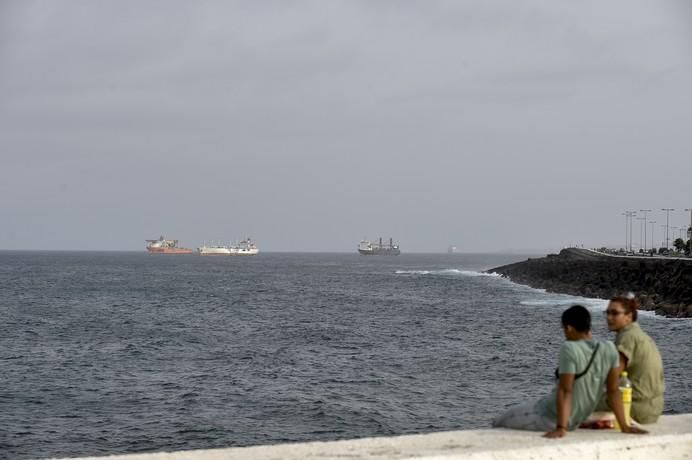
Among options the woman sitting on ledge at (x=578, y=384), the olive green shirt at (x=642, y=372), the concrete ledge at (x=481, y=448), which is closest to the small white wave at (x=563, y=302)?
the olive green shirt at (x=642, y=372)

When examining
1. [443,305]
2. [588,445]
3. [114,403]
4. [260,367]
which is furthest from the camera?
[443,305]

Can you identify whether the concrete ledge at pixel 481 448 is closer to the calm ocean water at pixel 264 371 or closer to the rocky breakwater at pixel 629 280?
the calm ocean water at pixel 264 371

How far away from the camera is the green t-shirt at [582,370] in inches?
207

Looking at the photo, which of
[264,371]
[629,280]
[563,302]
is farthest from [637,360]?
[629,280]

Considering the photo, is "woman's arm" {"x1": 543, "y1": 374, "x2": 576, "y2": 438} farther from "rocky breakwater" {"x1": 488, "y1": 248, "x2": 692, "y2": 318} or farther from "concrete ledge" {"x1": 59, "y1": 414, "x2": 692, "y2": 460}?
"rocky breakwater" {"x1": 488, "y1": 248, "x2": 692, "y2": 318}

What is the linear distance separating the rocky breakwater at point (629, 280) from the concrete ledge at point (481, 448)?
31085 millimetres

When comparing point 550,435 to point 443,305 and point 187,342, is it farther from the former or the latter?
point 443,305

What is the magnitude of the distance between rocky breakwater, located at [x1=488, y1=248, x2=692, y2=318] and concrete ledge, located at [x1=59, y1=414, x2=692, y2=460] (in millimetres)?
31085

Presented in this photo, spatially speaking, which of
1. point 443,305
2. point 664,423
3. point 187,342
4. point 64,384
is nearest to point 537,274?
point 443,305

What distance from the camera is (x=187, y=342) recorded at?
3234cm

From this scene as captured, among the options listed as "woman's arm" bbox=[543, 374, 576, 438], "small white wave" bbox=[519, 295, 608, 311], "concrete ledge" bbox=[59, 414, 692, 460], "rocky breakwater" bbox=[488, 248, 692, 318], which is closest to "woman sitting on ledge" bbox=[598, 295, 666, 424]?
"concrete ledge" bbox=[59, 414, 692, 460]

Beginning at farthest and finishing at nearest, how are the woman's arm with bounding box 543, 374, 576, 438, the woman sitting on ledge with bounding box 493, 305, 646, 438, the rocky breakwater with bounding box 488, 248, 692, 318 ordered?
the rocky breakwater with bounding box 488, 248, 692, 318, the woman sitting on ledge with bounding box 493, 305, 646, 438, the woman's arm with bounding box 543, 374, 576, 438

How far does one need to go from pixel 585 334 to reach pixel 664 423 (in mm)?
969

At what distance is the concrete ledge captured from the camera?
15.4ft
